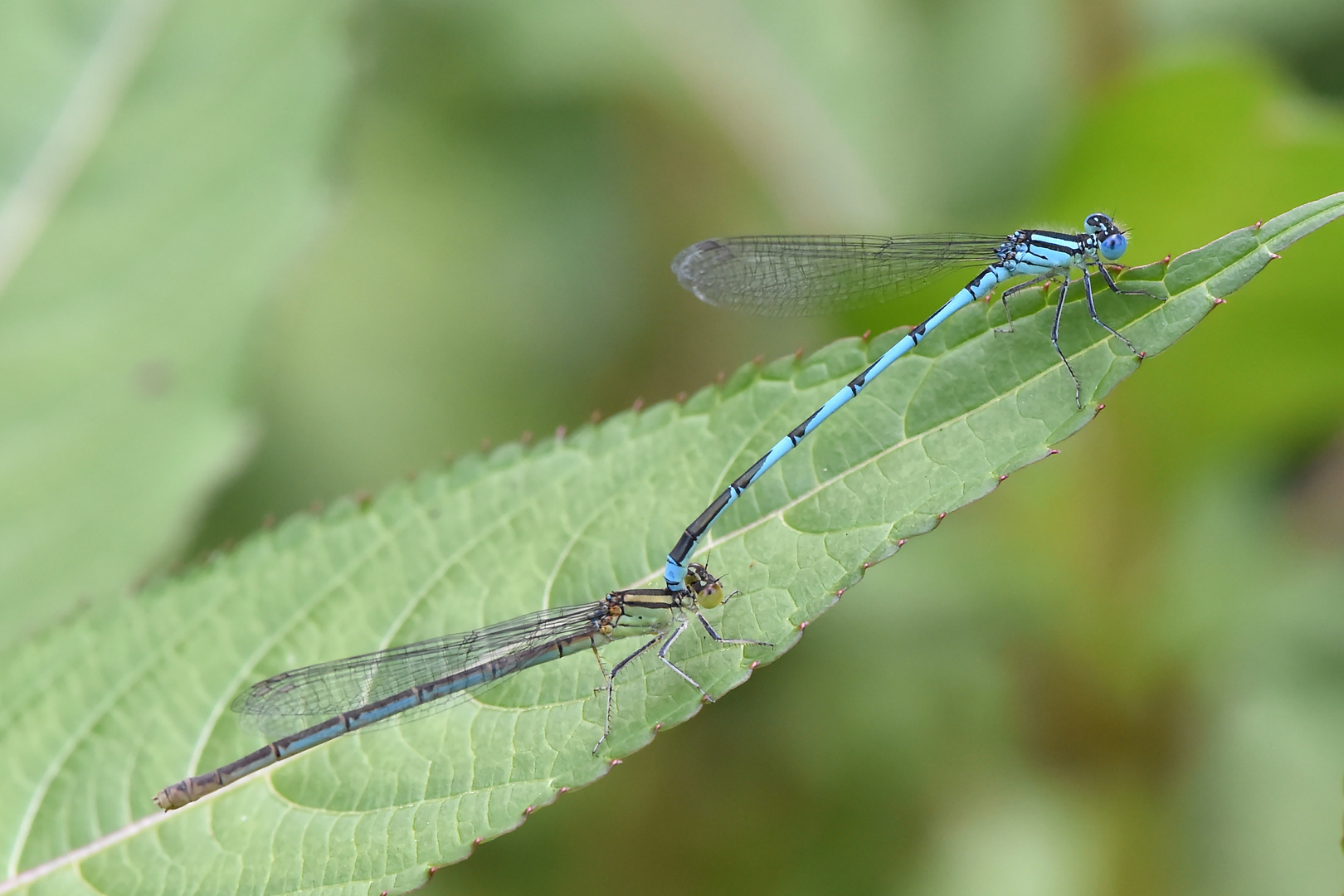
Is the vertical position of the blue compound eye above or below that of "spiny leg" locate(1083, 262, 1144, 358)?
above

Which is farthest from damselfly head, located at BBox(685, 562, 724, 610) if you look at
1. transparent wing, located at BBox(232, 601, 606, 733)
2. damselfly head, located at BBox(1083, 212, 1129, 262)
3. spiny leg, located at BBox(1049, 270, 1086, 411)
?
damselfly head, located at BBox(1083, 212, 1129, 262)

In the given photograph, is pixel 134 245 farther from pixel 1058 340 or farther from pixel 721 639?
pixel 1058 340

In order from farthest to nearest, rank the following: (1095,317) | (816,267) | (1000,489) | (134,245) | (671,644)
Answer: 1. (1000,489)
2. (816,267)
3. (134,245)
4. (671,644)
5. (1095,317)

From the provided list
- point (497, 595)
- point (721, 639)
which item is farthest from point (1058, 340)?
point (497, 595)

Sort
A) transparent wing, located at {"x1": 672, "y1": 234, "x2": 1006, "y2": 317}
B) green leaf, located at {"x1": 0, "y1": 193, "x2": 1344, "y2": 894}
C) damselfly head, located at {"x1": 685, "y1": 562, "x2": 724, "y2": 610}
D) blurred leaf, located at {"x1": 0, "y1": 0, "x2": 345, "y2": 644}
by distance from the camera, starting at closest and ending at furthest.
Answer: green leaf, located at {"x1": 0, "y1": 193, "x2": 1344, "y2": 894} → damselfly head, located at {"x1": 685, "y1": 562, "x2": 724, "y2": 610} → blurred leaf, located at {"x1": 0, "y1": 0, "x2": 345, "y2": 644} → transparent wing, located at {"x1": 672, "y1": 234, "x2": 1006, "y2": 317}

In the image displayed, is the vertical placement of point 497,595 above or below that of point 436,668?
above

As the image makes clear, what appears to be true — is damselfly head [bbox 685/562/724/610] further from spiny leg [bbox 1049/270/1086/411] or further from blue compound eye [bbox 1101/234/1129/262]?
blue compound eye [bbox 1101/234/1129/262]

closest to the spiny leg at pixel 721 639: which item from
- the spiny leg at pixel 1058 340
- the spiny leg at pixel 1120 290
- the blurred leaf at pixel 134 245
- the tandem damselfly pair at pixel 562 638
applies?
the tandem damselfly pair at pixel 562 638

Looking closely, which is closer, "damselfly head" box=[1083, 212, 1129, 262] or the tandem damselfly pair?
the tandem damselfly pair
